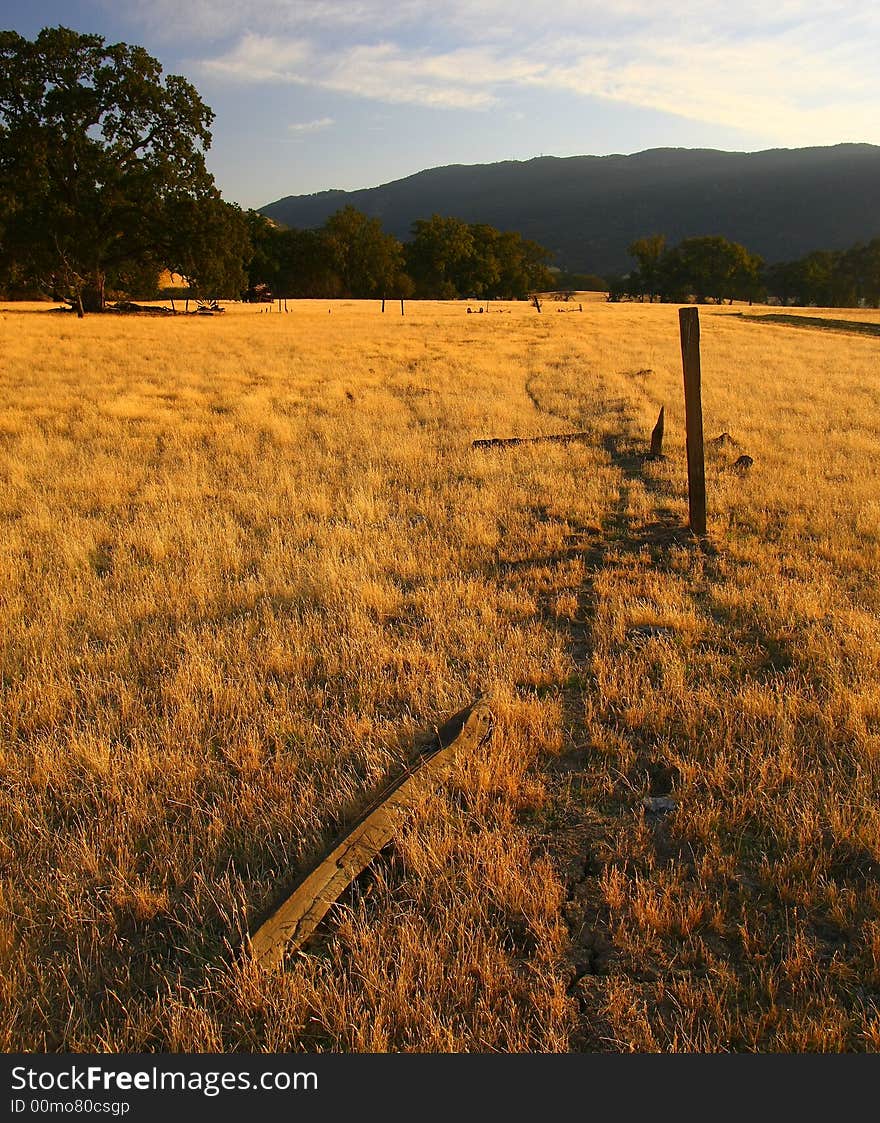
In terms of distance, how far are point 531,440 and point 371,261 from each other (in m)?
73.9

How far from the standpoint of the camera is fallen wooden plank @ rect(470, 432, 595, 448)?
11.3m

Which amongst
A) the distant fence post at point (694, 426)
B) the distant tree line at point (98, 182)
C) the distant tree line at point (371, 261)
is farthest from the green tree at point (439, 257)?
the distant fence post at point (694, 426)

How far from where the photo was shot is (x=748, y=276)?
92.8 meters

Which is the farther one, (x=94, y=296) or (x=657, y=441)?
(x=94, y=296)

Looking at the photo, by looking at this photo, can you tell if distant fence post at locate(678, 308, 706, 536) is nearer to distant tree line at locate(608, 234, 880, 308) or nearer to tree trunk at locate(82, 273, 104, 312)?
tree trunk at locate(82, 273, 104, 312)

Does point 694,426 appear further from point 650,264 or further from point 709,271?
point 650,264

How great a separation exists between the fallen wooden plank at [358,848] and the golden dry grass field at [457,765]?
81 millimetres

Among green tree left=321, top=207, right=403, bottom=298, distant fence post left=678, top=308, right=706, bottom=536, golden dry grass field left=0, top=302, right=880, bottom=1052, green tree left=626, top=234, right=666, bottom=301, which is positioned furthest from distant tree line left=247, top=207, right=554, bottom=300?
golden dry grass field left=0, top=302, right=880, bottom=1052

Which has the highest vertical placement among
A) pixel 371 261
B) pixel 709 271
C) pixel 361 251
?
pixel 361 251

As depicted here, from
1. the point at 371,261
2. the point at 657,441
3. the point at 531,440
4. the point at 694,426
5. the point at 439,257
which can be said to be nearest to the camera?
the point at 694,426

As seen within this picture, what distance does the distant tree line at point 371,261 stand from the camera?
253 ft

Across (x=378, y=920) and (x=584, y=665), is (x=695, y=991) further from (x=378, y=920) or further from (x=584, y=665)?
(x=584, y=665)

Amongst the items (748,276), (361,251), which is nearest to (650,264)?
(748,276)

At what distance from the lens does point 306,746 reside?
368 cm
